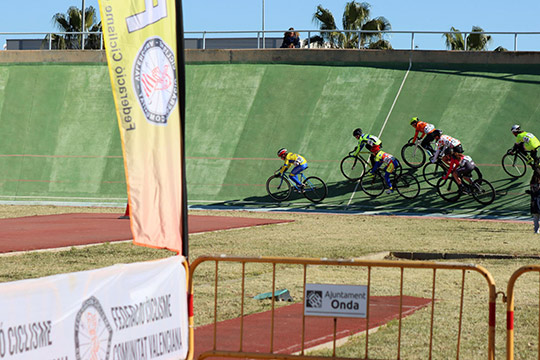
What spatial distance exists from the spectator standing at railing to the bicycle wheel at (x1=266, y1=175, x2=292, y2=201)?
32.5ft

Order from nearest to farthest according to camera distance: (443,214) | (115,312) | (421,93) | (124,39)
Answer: (115,312) < (124,39) < (443,214) < (421,93)

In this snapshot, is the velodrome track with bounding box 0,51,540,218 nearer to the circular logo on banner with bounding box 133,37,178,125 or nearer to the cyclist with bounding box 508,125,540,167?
the cyclist with bounding box 508,125,540,167

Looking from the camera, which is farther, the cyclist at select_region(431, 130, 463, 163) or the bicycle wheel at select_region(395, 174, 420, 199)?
the bicycle wheel at select_region(395, 174, 420, 199)

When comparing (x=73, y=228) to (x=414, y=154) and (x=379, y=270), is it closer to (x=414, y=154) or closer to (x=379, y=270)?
(x=379, y=270)

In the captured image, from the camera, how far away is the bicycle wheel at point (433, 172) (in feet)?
89.0

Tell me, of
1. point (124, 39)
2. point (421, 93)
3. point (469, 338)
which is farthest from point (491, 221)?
point (124, 39)

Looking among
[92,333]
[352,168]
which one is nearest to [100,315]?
[92,333]

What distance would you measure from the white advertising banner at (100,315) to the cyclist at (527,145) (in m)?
20.9

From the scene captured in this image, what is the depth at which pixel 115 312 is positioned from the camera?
621 centimetres

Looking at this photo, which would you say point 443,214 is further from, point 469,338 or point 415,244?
point 469,338

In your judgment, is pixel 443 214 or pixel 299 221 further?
pixel 443 214

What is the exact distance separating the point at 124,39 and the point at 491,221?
18.8 m

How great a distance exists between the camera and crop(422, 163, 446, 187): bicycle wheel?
2714 cm

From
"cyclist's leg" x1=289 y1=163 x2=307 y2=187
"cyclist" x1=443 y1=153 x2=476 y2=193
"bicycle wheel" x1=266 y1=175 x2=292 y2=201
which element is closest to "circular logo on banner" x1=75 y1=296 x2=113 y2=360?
"cyclist" x1=443 y1=153 x2=476 y2=193
